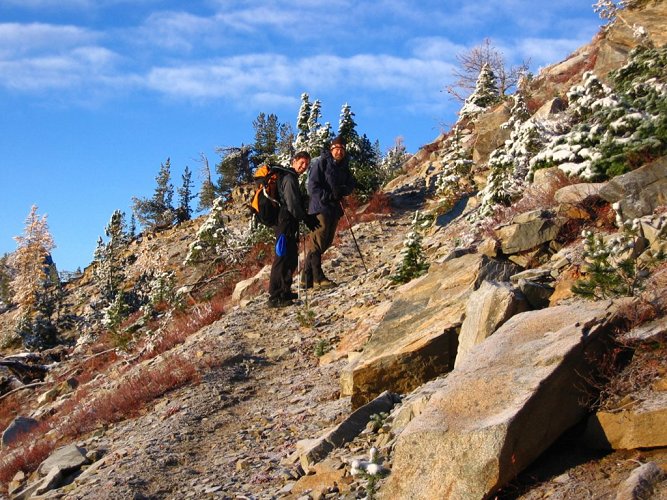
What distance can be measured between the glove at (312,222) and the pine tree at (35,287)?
15636mm

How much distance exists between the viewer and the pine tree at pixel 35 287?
80.8ft

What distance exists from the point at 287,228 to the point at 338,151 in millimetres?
1935

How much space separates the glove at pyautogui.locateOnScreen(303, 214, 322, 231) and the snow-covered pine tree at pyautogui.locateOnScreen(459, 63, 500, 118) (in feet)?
40.3

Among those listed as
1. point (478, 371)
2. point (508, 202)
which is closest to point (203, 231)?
point (508, 202)

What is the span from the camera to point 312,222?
1263 cm

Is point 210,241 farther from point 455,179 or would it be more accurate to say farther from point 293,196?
point 293,196

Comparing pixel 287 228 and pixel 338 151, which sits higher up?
pixel 338 151

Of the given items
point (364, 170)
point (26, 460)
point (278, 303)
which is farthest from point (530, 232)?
Answer: point (364, 170)

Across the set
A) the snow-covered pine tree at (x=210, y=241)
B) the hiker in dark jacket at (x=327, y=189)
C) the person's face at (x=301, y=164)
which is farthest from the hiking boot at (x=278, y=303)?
the snow-covered pine tree at (x=210, y=241)

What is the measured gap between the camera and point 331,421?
7.09 m

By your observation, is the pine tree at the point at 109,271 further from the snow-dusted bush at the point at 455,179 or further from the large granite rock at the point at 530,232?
the large granite rock at the point at 530,232

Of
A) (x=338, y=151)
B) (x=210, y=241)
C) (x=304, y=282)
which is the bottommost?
(x=304, y=282)

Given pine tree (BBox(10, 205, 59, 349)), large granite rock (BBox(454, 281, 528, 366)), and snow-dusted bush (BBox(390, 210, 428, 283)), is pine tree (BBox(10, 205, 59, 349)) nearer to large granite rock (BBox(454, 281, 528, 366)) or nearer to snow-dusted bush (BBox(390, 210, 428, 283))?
snow-dusted bush (BBox(390, 210, 428, 283))

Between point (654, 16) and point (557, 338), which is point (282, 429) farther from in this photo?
point (654, 16)
